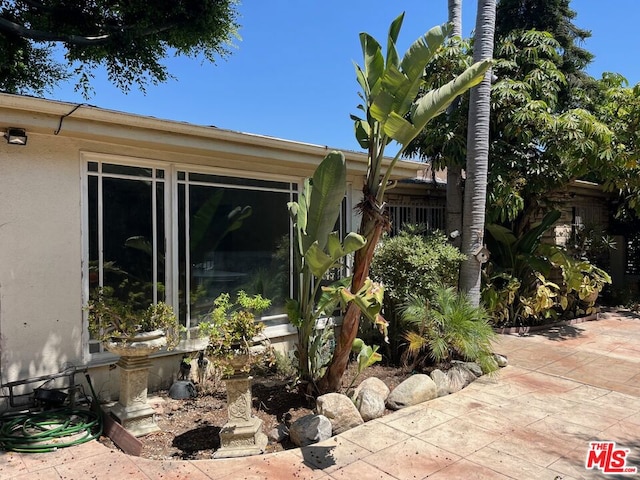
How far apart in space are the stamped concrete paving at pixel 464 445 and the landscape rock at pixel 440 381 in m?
0.16

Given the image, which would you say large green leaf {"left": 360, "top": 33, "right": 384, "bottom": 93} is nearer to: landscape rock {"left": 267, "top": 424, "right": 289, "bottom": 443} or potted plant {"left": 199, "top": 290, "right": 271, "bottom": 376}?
potted plant {"left": 199, "top": 290, "right": 271, "bottom": 376}

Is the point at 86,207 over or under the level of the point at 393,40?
under

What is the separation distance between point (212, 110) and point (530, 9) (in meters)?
11.1

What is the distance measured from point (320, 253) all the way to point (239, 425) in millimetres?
1824

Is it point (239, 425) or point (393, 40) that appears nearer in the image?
point (239, 425)

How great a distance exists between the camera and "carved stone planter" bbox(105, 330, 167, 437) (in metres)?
4.45

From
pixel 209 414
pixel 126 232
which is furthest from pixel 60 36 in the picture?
pixel 209 414

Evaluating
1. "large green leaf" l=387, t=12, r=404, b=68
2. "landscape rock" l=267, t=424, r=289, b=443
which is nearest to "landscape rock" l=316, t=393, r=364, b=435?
"landscape rock" l=267, t=424, r=289, b=443

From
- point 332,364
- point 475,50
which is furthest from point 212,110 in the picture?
point 332,364

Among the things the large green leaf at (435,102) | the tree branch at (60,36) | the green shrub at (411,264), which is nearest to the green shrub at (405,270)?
the green shrub at (411,264)

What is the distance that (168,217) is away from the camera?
5.76 meters

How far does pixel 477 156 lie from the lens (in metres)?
7.64

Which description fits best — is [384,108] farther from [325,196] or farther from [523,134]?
[523,134]

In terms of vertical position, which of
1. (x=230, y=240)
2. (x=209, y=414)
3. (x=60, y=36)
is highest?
(x=60, y=36)
